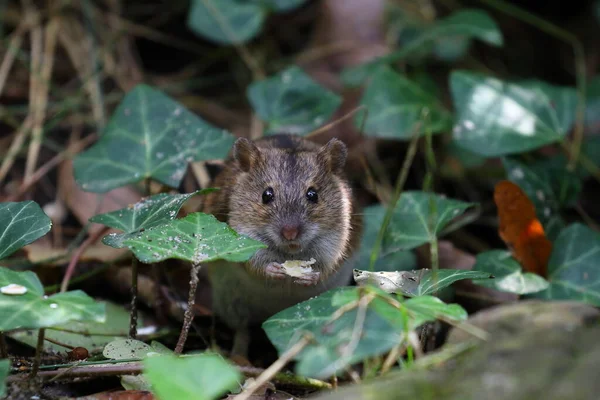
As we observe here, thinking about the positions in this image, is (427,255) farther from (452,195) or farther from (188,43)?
(188,43)

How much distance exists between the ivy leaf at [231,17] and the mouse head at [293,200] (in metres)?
2.30

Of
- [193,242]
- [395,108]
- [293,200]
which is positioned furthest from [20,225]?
[395,108]

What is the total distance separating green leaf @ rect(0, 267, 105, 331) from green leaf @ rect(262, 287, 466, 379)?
792 mm

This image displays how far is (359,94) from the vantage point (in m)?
6.61

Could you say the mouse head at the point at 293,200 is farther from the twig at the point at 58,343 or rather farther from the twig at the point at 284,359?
the twig at the point at 284,359

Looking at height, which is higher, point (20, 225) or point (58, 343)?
point (20, 225)

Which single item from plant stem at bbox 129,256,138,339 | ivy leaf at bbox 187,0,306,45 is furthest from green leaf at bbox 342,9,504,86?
plant stem at bbox 129,256,138,339

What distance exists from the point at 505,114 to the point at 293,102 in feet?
5.48

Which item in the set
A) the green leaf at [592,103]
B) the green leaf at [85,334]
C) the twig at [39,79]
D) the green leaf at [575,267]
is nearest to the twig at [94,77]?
the twig at [39,79]

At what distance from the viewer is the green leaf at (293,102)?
18.3 feet

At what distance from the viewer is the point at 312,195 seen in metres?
4.35

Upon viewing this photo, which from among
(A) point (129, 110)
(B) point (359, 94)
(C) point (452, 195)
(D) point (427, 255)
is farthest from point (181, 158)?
(C) point (452, 195)

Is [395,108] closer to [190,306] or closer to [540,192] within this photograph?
[540,192]

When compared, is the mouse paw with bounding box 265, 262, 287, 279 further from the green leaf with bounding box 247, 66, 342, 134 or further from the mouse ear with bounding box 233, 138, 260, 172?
the green leaf with bounding box 247, 66, 342, 134
